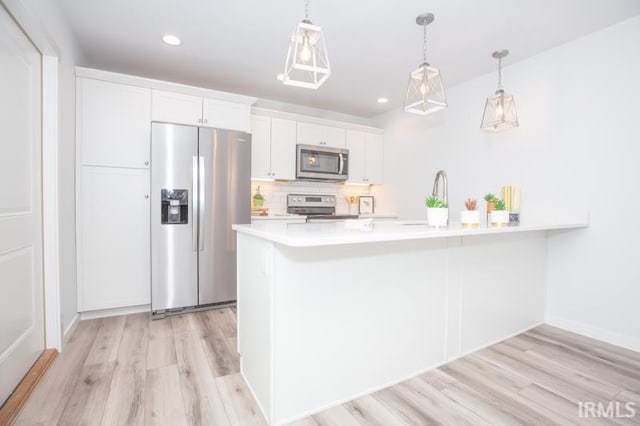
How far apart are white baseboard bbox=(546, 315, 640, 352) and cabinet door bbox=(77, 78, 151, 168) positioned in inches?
159

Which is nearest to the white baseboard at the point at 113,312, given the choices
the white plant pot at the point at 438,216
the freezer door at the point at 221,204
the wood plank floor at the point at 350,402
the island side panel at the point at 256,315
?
the wood plank floor at the point at 350,402

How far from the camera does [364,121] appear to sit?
16.6 ft

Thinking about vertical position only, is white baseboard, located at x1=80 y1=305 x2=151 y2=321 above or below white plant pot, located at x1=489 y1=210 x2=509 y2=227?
below

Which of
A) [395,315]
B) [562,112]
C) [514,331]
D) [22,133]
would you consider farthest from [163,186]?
[562,112]

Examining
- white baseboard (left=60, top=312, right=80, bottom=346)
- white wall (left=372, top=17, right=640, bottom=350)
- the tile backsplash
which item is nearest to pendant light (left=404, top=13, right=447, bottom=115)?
white wall (left=372, top=17, right=640, bottom=350)

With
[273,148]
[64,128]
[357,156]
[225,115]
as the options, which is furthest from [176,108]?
[357,156]

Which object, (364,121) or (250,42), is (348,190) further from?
(250,42)

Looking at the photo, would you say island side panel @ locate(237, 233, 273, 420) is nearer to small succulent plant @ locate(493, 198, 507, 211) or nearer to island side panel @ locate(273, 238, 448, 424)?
island side panel @ locate(273, 238, 448, 424)

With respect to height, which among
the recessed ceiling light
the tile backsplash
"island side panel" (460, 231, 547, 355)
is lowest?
"island side panel" (460, 231, 547, 355)

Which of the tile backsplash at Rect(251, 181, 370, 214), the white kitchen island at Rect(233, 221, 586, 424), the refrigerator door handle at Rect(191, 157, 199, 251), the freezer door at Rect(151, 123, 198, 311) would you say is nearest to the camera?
the white kitchen island at Rect(233, 221, 586, 424)

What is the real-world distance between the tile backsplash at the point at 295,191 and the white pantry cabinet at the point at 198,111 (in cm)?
100

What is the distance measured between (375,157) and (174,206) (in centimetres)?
295

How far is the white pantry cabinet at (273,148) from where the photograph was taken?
12.5ft

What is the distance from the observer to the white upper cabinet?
4.11 m
